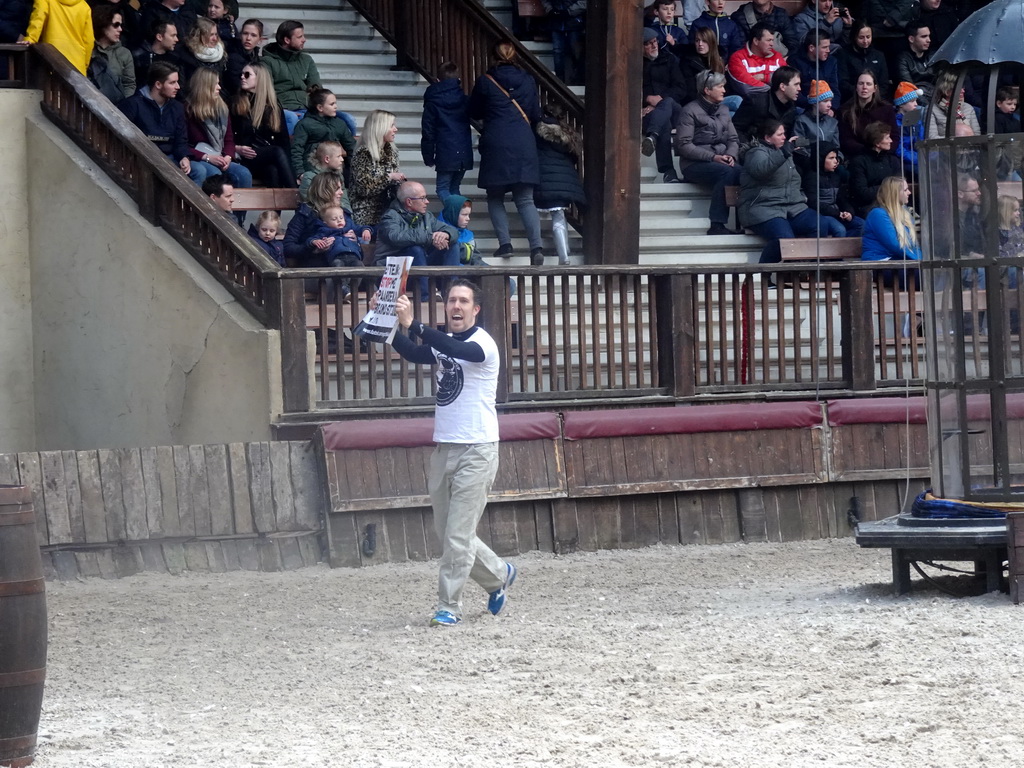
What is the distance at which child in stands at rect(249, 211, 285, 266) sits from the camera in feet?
40.6

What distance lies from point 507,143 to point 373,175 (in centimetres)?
124

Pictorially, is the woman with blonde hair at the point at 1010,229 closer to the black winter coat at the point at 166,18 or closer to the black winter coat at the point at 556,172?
the black winter coat at the point at 556,172

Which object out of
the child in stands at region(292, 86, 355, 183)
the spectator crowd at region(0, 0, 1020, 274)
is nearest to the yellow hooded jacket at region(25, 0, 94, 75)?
the spectator crowd at region(0, 0, 1020, 274)

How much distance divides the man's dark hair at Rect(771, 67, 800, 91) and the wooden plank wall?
677cm

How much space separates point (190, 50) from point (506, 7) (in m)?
4.57

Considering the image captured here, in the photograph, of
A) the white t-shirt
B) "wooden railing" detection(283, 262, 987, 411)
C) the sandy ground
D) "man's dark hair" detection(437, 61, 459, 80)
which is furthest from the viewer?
"man's dark hair" detection(437, 61, 459, 80)

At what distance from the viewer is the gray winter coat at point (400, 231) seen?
40.7 feet

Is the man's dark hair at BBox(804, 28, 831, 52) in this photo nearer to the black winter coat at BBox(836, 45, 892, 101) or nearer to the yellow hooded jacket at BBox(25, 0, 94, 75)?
the black winter coat at BBox(836, 45, 892, 101)

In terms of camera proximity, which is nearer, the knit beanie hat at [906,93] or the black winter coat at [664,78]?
the black winter coat at [664,78]

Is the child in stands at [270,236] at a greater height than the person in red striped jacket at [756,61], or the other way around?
the person in red striped jacket at [756,61]

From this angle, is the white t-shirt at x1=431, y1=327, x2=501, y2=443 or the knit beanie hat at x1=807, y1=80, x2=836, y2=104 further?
the knit beanie hat at x1=807, y1=80, x2=836, y2=104

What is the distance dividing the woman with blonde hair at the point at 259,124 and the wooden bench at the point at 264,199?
347 mm

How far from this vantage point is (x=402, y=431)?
1114cm

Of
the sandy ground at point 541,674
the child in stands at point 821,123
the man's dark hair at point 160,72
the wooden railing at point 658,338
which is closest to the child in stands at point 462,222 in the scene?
the wooden railing at point 658,338
